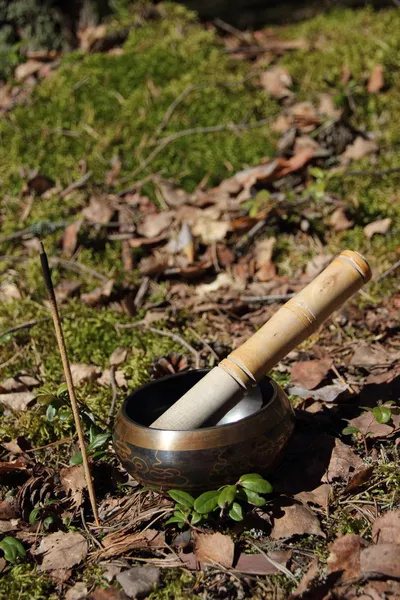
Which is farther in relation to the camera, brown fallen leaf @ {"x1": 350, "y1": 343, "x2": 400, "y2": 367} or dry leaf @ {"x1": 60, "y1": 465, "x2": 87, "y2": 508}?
brown fallen leaf @ {"x1": 350, "y1": 343, "x2": 400, "y2": 367}

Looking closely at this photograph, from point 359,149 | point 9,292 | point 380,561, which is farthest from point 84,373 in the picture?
point 359,149

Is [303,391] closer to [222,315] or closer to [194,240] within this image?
[222,315]

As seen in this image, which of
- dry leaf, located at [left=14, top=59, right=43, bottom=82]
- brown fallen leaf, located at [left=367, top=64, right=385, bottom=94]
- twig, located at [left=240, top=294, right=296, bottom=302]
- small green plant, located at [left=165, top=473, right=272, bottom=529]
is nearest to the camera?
small green plant, located at [left=165, top=473, right=272, bottom=529]

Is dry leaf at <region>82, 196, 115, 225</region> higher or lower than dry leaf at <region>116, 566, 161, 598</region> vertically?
lower

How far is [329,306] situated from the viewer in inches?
109

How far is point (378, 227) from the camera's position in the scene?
4582 millimetres

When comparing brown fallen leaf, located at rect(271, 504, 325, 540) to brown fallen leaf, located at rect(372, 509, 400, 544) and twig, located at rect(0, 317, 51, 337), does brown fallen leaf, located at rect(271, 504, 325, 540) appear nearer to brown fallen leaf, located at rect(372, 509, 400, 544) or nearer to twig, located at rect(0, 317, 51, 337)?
brown fallen leaf, located at rect(372, 509, 400, 544)

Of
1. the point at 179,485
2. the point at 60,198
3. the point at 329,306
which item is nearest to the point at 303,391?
the point at 329,306

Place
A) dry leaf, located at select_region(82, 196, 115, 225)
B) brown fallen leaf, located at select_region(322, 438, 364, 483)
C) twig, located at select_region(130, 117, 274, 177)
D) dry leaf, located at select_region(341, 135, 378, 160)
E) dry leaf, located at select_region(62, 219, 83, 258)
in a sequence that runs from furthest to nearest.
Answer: twig, located at select_region(130, 117, 274, 177)
dry leaf, located at select_region(341, 135, 378, 160)
dry leaf, located at select_region(82, 196, 115, 225)
dry leaf, located at select_region(62, 219, 83, 258)
brown fallen leaf, located at select_region(322, 438, 364, 483)

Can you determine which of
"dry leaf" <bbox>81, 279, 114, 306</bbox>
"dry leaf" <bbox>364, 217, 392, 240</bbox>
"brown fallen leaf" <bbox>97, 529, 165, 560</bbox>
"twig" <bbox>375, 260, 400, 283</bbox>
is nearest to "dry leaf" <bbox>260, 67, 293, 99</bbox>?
"dry leaf" <bbox>364, 217, 392, 240</bbox>

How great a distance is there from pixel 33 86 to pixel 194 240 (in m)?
2.40

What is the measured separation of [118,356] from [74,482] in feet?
3.31

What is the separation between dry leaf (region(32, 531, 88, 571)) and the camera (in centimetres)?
252

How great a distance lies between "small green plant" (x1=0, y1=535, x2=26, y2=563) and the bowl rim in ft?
1.72
